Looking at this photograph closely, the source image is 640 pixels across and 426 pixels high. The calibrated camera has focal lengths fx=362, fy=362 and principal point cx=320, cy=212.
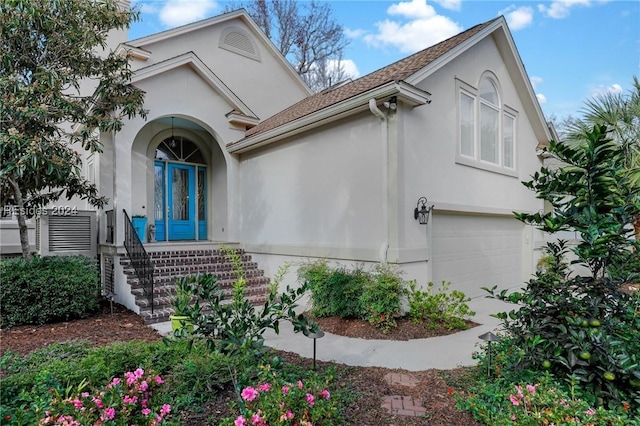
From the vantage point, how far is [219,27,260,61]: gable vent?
12898 mm

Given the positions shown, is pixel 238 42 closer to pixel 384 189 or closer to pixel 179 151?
pixel 179 151

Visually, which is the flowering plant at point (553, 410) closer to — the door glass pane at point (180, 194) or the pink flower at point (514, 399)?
the pink flower at point (514, 399)

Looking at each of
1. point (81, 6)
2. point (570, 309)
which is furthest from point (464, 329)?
point (81, 6)

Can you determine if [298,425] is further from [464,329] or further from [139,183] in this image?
[139,183]

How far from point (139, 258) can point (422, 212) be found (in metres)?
5.95

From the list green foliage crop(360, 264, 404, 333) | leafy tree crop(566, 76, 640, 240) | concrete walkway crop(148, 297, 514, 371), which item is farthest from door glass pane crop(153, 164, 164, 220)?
leafy tree crop(566, 76, 640, 240)

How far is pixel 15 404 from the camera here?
3.04 meters

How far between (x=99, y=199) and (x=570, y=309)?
8.90 meters

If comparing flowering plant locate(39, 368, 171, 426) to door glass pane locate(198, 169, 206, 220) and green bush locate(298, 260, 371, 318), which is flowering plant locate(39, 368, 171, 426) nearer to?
green bush locate(298, 260, 371, 318)

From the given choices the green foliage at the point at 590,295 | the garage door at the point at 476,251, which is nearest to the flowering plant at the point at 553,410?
the green foliage at the point at 590,295

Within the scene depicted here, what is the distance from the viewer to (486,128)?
30.7 ft

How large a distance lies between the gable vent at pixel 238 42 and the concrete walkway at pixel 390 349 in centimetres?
1036

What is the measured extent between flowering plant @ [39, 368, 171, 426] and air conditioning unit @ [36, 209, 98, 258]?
6.44 meters

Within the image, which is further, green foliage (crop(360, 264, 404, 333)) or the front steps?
the front steps
